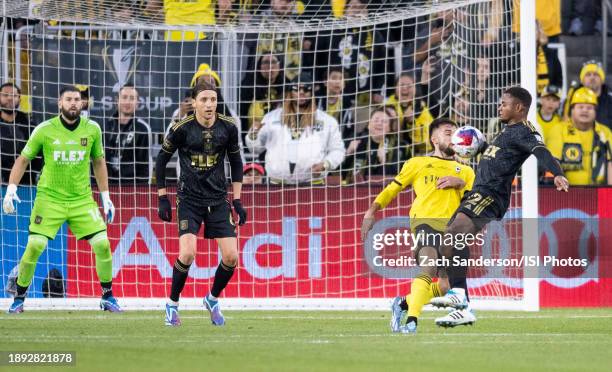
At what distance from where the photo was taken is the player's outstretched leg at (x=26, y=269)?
13898 mm

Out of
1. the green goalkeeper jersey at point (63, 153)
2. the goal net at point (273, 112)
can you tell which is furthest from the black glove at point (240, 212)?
the goal net at point (273, 112)

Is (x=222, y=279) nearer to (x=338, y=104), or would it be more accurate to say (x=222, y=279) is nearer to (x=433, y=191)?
(x=433, y=191)

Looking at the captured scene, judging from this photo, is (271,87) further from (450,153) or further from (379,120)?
(450,153)

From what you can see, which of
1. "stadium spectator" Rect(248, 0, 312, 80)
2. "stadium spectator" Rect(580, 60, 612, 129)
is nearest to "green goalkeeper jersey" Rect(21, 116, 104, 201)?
"stadium spectator" Rect(248, 0, 312, 80)

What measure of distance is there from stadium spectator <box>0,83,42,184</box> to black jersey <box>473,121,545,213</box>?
6948 millimetres

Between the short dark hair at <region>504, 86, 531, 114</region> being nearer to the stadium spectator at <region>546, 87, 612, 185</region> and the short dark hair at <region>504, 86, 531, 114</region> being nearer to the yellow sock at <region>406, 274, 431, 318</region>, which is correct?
the yellow sock at <region>406, 274, 431, 318</region>

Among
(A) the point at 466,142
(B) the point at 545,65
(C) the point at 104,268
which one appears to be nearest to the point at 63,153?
(C) the point at 104,268

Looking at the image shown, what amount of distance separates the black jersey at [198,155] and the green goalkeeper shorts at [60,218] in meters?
1.95

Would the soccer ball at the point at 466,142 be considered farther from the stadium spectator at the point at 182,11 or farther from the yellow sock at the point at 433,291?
the stadium spectator at the point at 182,11

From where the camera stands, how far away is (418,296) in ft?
36.7

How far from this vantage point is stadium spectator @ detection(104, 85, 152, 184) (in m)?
16.8

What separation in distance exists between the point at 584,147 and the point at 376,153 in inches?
111

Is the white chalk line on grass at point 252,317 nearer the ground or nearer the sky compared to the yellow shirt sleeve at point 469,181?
nearer the ground

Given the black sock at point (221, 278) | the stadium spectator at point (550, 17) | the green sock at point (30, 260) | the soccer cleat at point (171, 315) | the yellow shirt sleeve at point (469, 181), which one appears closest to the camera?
the yellow shirt sleeve at point (469, 181)
